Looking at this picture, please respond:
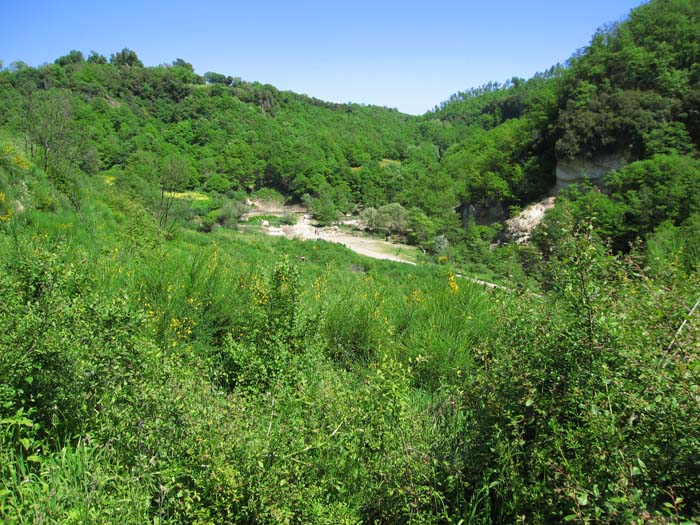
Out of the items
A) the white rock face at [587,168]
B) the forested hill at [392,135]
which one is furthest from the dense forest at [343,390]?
the white rock face at [587,168]

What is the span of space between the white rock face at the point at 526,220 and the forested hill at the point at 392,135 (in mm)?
2030

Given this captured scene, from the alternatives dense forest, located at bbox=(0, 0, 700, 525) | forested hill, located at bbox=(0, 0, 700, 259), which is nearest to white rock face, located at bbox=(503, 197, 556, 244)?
forested hill, located at bbox=(0, 0, 700, 259)

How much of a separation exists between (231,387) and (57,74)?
10764cm

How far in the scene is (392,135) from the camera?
141000 millimetres

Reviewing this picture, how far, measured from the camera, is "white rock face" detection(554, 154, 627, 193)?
136 ft

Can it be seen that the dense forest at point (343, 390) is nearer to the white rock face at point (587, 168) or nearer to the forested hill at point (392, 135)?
the forested hill at point (392, 135)

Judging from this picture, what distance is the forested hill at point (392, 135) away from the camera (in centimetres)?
3303

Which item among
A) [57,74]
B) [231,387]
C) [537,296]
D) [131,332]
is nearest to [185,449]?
[131,332]

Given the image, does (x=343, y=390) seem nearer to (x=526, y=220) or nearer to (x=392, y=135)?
(x=526, y=220)

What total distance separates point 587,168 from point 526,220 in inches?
298

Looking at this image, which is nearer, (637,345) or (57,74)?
(637,345)

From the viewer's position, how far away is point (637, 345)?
200 cm

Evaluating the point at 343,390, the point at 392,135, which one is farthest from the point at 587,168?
the point at 392,135

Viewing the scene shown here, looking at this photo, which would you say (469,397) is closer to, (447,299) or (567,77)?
(447,299)
